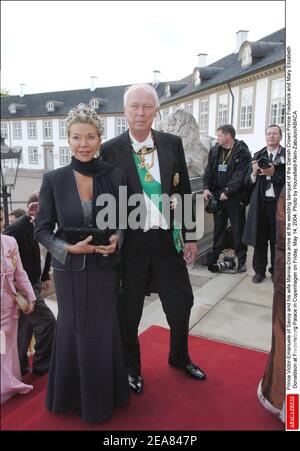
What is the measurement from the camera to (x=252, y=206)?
4.02m

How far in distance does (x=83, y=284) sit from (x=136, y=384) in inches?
29.1

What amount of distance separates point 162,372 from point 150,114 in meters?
1.50

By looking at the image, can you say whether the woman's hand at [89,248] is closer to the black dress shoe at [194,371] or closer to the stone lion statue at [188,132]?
the black dress shoe at [194,371]

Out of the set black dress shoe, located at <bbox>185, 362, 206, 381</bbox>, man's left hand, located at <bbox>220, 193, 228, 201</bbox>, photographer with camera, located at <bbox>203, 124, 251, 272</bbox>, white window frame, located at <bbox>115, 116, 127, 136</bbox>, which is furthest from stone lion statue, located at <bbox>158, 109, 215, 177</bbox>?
black dress shoe, located at <bbox>185, 362, 206, 381</bbox>

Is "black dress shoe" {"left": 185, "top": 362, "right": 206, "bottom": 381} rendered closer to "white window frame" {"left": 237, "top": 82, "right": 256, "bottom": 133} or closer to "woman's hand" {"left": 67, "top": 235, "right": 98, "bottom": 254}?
"woman's hand" {"left": 67, "top": 235, "right": 98, "bottom": 254}

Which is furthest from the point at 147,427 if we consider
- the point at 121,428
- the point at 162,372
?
the point at 162,372

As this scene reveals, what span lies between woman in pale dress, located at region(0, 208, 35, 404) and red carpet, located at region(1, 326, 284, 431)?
0.27 ft

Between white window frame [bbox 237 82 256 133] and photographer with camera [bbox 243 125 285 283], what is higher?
white window frame [bbox 237 82 256 133]

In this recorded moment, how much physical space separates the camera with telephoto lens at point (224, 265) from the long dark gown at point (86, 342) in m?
3.02

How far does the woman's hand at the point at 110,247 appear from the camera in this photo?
5.21 ft

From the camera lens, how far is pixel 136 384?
2035 millimetres

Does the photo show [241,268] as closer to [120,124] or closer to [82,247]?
[120,124]

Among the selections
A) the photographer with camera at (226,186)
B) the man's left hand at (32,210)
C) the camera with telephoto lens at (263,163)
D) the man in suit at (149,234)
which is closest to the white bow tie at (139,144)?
the man in suit at (149,234)

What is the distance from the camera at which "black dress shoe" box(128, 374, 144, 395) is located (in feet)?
6.57
